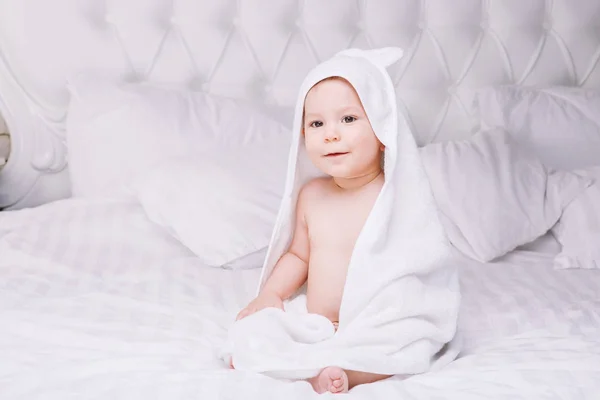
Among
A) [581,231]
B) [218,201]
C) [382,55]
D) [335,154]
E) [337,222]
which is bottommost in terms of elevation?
[581,231]

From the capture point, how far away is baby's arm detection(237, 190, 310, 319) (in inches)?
55.4

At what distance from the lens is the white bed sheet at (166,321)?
3.74 feet

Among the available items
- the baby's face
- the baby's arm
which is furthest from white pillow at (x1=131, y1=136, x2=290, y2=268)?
the baby's face

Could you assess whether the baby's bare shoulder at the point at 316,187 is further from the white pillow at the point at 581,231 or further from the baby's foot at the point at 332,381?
the white pillow at the point at 581,231

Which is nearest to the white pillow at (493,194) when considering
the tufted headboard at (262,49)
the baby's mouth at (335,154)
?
the tufted headboard at (262,49)

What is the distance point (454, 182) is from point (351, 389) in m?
0.90

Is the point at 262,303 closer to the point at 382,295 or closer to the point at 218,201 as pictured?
the point at 382,295

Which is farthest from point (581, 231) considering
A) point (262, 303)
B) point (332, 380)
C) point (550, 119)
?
point (332, 380)

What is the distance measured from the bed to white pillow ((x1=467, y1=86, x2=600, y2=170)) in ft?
0.36

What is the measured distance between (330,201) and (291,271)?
140mm

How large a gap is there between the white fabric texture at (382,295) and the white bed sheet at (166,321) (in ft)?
0.13

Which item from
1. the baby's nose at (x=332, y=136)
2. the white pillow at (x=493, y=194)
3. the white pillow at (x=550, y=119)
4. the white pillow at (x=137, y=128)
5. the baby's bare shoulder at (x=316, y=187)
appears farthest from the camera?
the white pillow at (x=550, y=119)

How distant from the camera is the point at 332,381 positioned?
1140mm

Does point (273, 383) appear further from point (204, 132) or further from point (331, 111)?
point (204, 132)
